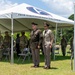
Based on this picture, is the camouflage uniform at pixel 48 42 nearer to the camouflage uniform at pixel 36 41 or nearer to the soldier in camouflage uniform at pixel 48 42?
the soldier in camouflage uniform at pixel 48 42

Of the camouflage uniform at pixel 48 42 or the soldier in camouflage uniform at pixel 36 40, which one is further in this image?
the soldier in camouflage uniform at pixel 36 40

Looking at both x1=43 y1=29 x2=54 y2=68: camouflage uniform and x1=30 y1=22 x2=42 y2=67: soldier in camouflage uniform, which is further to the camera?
x1=30 y1=22 x2=42 y2=67: soldier in camouflage uniform

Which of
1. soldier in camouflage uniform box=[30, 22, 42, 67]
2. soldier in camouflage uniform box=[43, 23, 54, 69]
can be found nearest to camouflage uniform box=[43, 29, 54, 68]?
soldier in camouflage uniform box=[43, 23, 54, 69]

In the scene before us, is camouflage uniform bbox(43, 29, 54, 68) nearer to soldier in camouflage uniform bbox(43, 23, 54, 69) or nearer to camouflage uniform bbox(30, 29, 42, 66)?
soldier in camouflage uniform bbox(43, 23, 54, 69)

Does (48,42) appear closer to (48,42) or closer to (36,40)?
(48,42)

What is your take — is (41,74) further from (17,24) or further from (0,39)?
(17,24)

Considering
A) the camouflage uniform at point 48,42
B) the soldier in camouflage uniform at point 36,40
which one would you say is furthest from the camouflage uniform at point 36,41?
the camouflage uniform at point 48,42

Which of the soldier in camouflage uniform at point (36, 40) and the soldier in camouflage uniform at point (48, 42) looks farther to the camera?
the soldier in camouflage uniform at point (36, 40)

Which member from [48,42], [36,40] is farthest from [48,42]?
[36,40]

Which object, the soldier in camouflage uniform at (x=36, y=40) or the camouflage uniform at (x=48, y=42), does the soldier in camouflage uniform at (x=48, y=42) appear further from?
the soldier in camouflage uniform at (x=36, y=40)

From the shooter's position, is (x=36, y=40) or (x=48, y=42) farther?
(x=36, y=40)

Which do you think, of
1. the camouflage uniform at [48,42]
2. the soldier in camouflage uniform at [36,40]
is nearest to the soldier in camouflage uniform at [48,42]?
the camouflage uniform at [48,42]

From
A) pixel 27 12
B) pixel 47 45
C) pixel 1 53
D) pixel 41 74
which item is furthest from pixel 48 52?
pixel 1 53

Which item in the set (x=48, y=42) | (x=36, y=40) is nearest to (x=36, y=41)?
(x=36, y=40)
